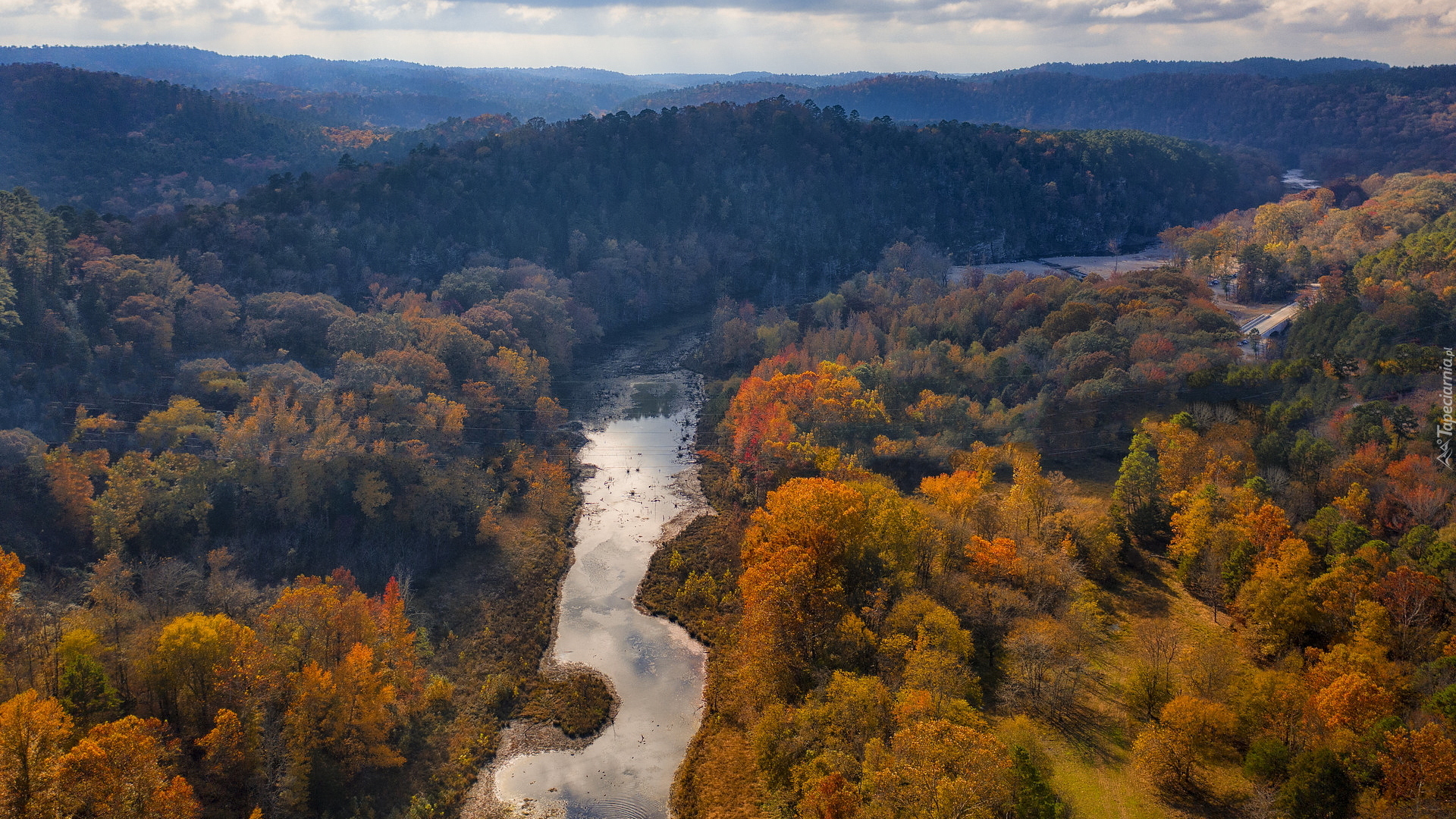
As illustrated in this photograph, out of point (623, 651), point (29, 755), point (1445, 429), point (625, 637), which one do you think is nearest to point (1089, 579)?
point (1445, 429)

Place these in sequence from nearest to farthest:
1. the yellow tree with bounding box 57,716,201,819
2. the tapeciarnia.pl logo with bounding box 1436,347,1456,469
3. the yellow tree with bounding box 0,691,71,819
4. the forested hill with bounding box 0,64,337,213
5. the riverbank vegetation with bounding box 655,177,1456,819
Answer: the yellow tree with bounding box 0,691,71,819, the yellow tree with bounding box 57,716,201,819, the riverbank vegetation with bounding box 655,177,1456,819, the tapeciarnia.pl logo with bounding box 1436,347,1456,469, the forested hill with bounding box 0,64,337,213

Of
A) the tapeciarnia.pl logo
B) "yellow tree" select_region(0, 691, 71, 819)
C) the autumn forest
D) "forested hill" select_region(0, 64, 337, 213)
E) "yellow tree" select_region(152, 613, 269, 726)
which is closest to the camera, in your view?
"yellow tree" select_region(0, 691, 71, 819)

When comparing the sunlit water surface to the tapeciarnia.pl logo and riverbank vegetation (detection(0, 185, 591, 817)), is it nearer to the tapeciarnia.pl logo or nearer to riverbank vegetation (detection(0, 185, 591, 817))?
riverbank vegetation (detection(0, 185, 591, 817))

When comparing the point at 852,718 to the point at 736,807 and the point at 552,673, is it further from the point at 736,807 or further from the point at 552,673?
the point at 552,673

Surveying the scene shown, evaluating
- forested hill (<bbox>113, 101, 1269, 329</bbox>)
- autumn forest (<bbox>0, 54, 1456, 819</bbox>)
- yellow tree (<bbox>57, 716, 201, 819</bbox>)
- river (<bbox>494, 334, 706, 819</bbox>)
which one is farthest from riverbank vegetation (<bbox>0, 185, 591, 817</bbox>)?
forested hill (<bbox>113, 101, 1269, 329</bbox>)

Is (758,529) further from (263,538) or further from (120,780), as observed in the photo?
(263,538)

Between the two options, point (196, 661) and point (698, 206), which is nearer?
point (196, 661)

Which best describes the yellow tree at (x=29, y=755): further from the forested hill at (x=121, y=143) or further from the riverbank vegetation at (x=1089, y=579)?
the forested hill at (x=121, y=143)
